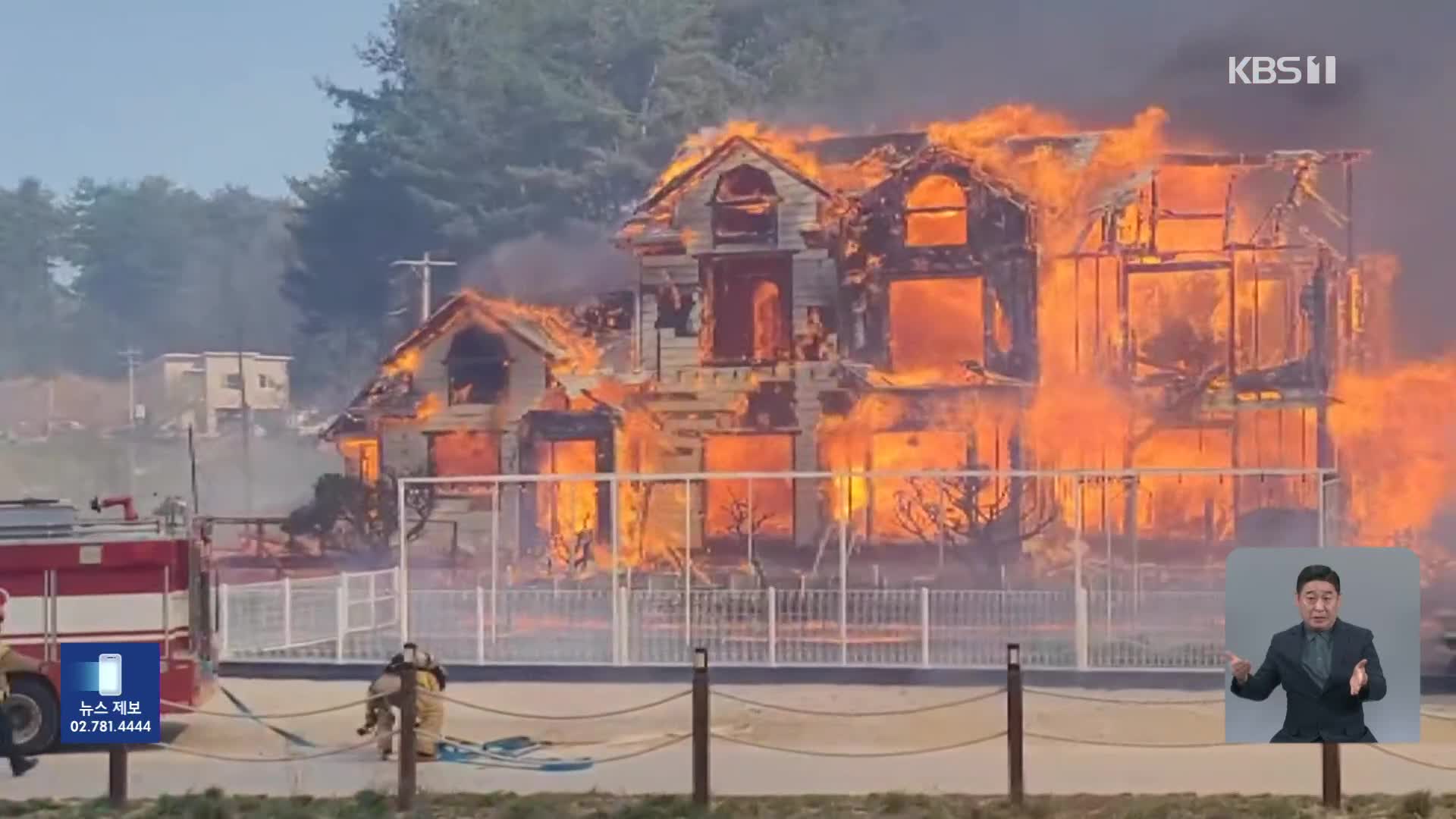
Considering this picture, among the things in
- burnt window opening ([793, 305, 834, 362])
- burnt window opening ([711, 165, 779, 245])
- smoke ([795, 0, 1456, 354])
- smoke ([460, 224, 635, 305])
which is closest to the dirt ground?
burnt window opening ([793, 305, 834, 362])

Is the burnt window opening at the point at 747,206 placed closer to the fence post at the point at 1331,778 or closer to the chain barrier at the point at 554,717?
the chain barrier at the point at 554,717

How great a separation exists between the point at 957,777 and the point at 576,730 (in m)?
4.02

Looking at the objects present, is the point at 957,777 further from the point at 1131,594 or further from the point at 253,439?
the point at 253,439

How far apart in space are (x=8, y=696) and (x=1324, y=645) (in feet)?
32.3

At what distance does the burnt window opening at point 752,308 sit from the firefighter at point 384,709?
18.2ft

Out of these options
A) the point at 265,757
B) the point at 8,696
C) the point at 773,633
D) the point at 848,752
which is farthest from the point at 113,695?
the point at 773,633

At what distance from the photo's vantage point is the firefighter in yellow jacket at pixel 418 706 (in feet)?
50.0

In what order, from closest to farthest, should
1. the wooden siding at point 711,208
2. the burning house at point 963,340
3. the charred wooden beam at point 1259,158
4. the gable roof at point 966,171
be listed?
1. the charred wooden beam at point 1259,158
2. the burning house at point 963,340
3. the gable roof at point 966,171
4. the wooden siding at point 711,208

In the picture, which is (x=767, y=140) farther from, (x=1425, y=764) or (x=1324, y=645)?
(x=1324, y=645)

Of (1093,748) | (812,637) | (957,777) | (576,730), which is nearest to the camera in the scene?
(957,777)

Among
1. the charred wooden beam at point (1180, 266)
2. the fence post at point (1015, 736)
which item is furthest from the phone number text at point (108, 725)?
the charred wooden beam at point (1180, 266)

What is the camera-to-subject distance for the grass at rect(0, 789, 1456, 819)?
40.2 feet

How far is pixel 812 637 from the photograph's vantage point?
19531mm

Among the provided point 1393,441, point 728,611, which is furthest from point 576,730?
point 1393,441
